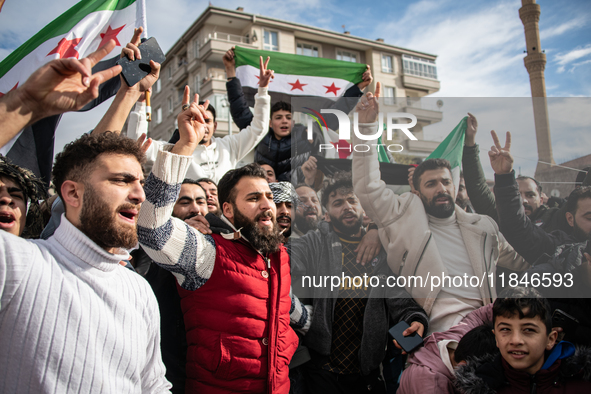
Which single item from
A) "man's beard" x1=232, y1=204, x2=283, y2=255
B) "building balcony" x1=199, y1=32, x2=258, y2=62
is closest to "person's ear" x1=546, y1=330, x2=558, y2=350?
"man's beard" x1=232, y1=204, x2=283, y2=255

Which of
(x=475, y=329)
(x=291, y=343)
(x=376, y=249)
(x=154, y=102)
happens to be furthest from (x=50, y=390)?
(x=154, y=102)

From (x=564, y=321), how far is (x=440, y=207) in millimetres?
1028

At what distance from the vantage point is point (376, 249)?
2.88 metres

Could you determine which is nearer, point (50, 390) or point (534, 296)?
point (50, 390)

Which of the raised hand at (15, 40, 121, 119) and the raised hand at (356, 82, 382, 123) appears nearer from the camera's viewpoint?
the raised hand at (15, 40, 121, 119)

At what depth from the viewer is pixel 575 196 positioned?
2828 mm

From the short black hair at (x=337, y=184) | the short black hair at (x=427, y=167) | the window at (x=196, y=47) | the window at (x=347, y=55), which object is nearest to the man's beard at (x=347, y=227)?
the short black hair at (x=337, y=184)

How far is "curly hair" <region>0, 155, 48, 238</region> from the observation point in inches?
79.2

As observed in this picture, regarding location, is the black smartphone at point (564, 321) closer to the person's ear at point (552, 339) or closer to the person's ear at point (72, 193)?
the person's ear at point (552, 339)

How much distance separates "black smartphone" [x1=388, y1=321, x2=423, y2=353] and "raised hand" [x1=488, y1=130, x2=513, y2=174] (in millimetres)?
1248

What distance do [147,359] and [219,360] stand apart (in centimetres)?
43

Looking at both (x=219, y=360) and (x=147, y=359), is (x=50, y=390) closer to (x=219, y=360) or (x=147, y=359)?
(x=147, y=359)

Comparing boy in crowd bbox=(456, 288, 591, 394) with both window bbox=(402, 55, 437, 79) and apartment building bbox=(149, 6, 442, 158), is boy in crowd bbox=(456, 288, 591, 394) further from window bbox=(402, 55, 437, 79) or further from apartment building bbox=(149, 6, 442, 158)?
window bbox=(402, 55, 437, 79)

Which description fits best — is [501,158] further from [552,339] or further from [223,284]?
[223,284]
